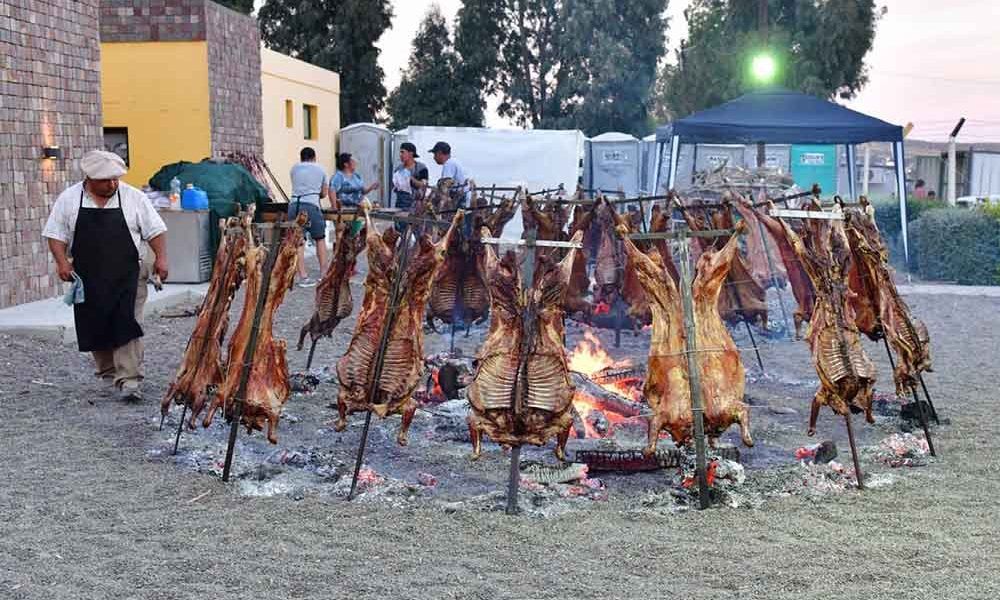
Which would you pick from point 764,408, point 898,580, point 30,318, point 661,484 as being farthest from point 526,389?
point 30,318

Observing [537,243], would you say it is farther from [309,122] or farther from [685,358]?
[309,122]

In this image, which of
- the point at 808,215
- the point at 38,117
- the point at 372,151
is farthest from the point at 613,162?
the point at 808,215

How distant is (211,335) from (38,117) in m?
7.44

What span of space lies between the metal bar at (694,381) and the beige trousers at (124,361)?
4.60 meters

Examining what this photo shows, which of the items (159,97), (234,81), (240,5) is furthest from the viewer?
(240,5)

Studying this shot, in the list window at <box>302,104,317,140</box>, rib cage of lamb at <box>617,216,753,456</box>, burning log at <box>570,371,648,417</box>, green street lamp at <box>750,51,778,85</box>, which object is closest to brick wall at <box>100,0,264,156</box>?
window at <box>302,104,317,140</box>

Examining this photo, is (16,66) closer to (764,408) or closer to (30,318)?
(30,318)

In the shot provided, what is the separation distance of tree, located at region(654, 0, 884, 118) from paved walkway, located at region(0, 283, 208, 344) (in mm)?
29109

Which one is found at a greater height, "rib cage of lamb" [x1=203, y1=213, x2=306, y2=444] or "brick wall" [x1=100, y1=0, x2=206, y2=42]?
A: "brick wall" [x1=100, y1=0, x2=206, y2=42]

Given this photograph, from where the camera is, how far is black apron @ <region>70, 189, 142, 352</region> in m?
8.25

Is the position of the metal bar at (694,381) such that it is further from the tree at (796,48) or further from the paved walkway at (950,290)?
the tree at (796,48)

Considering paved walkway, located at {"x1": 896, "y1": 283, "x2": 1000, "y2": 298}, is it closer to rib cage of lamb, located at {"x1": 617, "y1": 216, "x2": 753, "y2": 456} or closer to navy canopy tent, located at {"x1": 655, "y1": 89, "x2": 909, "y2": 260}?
navy canopy tent, located at {"x1": 655, "y1": 89, "x2": 909, "y2": 260}

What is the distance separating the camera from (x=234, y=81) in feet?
70.1

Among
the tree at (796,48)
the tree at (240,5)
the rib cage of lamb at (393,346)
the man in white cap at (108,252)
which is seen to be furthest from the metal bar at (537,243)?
the tree at (240,5)
